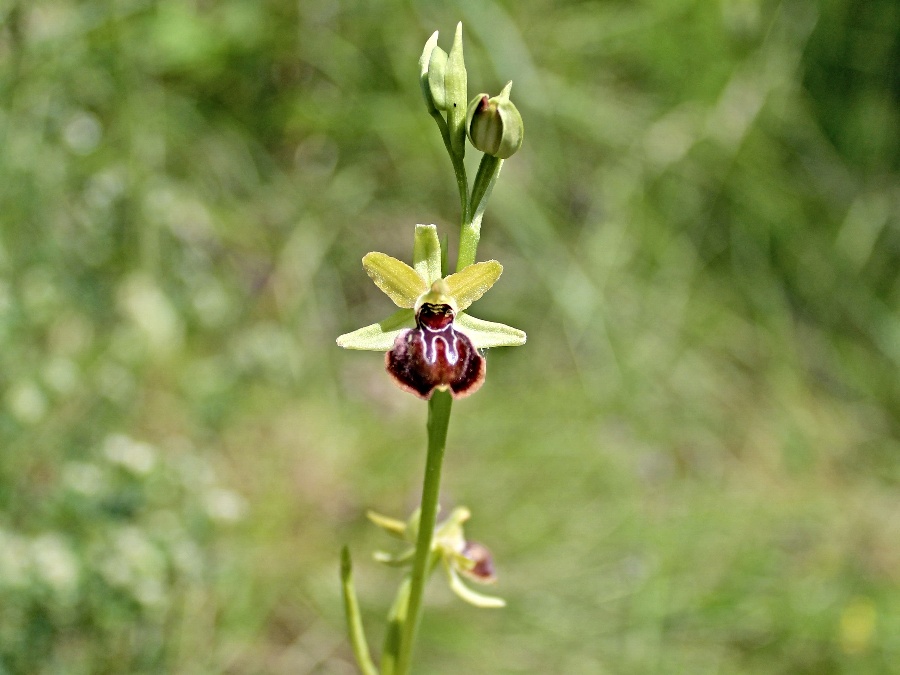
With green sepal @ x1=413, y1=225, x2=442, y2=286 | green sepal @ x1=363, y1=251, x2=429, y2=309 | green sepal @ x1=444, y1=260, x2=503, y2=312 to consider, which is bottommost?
green sepal @ x1=444, y1=260, x2=503, y2=312

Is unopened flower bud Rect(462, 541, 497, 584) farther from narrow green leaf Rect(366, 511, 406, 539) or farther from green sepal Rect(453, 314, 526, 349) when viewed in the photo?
green sepal Rect(453, 314, 526, 349)

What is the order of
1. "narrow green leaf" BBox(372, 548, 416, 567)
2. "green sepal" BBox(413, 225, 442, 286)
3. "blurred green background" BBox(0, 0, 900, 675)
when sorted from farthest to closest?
"blurred green background" BBox(0, 0, 900, 675)
"narrow green leaf" BBox(372, 548, 416, 567)
"green sepal" BBox(413, 225, 442, 286)

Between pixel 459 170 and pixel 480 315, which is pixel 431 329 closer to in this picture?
pixel 459 170

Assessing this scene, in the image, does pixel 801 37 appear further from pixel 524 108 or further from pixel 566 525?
pixel 566 525

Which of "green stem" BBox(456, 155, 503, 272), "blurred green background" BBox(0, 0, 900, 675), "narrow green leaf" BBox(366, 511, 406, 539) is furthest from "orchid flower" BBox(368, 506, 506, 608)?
"blurred green background" BBox(0, 0, 900, 675)

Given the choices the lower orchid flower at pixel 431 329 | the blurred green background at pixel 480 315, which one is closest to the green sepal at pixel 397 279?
the lower orchid flower at pixel 431 329

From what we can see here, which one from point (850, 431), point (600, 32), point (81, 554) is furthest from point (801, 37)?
point (81, 554)

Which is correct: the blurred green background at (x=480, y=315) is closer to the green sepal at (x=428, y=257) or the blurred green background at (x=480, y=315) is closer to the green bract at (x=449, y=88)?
the green sepal at (x=428, y=257)
